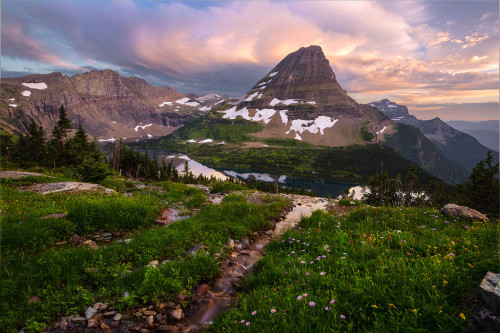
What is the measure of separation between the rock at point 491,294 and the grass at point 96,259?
5.02m

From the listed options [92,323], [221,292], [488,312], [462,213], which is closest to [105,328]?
[92,323]

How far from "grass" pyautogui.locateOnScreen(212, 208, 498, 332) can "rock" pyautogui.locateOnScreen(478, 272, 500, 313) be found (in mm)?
316

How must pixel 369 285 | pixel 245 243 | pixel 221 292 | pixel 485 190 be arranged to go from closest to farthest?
pixel 369 285
pixel 221 292
pixel 245 243
pixel 485 190

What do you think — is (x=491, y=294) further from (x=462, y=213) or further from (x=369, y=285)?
(x=462, y=213)

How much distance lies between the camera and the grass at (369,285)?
323 cm

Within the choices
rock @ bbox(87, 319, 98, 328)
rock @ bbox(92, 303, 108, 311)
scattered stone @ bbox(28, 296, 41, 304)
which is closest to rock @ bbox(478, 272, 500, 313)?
rock @ bbox(87, 319, 98, 328)

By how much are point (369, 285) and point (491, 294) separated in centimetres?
158

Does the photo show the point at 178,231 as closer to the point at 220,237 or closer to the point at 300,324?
the point at 220,237

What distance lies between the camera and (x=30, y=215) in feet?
24.9

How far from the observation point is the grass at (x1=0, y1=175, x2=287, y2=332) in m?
4.15

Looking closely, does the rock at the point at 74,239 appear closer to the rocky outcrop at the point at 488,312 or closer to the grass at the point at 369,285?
the grass at the point at 369,285

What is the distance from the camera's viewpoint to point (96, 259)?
5.62 metres

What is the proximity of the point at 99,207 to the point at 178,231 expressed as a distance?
3511 millimetres

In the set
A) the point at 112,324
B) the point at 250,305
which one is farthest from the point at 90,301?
the point at 250,305
